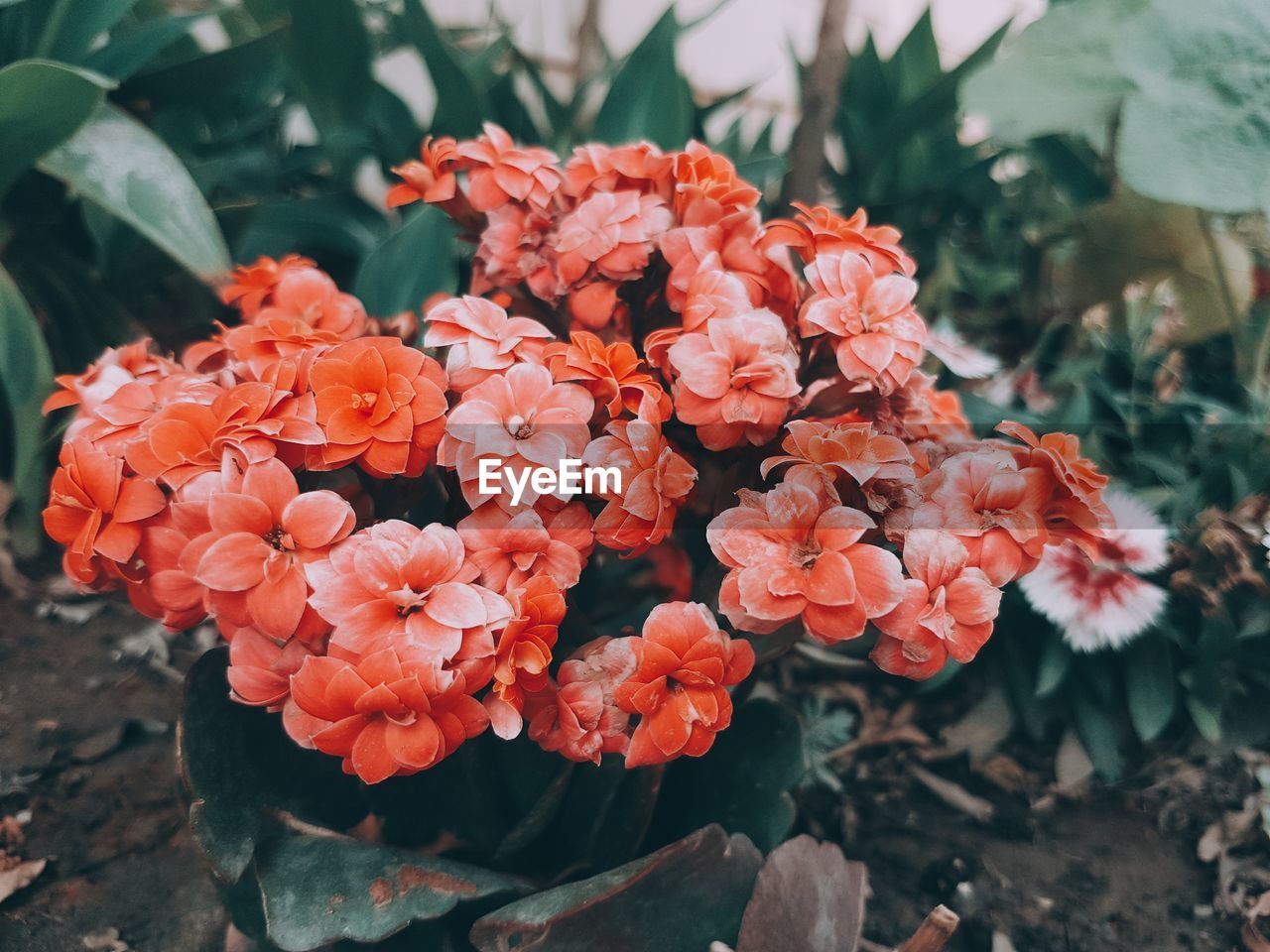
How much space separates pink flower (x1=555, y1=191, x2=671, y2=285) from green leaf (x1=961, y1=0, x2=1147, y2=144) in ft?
2.73

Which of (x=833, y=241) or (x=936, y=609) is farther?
(x=833, y=241)

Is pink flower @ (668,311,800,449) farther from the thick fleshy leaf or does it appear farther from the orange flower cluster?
the thick fleshy leaf

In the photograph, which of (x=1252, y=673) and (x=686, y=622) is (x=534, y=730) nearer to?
(x=686, y=622)

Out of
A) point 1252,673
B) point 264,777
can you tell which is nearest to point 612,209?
point 264,777

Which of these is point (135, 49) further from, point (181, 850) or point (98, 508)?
point (181, 850)

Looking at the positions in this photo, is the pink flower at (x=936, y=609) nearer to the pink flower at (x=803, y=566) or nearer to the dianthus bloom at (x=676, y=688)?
the pink flower at (x=803, y=566)

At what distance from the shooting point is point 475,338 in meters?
0.77

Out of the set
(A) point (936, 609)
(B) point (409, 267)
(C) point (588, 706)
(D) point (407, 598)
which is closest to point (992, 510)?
(A) point (936, 609)

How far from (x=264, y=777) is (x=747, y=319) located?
589 mm

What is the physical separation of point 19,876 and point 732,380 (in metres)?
0.87

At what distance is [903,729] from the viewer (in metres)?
1.27

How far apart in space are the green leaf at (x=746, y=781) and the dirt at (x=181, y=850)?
0.71 feet

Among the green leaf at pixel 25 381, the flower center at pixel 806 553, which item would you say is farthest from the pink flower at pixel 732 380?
the green leaf at pixel 25 381

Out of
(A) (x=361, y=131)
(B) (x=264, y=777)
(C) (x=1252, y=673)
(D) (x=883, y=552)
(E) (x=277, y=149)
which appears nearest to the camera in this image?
(D) (x=883, y=552)
